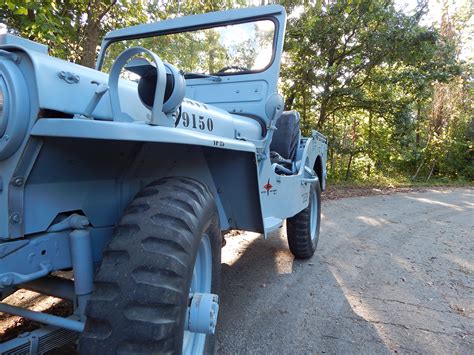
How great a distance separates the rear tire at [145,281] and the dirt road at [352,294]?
1175mm

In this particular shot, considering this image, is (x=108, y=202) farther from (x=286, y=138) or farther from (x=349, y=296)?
(x=286, y=138)

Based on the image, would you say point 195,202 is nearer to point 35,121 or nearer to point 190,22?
point 35,121

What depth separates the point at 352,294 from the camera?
10.6 feet

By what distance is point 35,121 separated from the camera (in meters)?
1.26

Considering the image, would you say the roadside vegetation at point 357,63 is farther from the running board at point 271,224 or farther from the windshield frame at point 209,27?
the running board at point 271,224

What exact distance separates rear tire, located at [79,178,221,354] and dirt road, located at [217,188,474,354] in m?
1.18

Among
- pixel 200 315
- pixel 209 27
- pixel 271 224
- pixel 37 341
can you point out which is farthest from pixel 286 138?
pixel 37 341

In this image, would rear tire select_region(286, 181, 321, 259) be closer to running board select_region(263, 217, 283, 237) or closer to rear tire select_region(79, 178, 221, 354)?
running board select_region(263, 217, 283, 237)

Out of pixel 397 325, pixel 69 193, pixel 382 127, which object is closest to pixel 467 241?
pixel 397 325

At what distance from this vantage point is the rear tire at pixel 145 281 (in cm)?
123

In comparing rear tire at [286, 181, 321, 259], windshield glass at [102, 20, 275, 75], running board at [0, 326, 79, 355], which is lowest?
rear tire at [286, 181, 321, 259]

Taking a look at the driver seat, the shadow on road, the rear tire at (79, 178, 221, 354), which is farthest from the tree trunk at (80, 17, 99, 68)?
the rear tire at (79, 178, 221, 354)

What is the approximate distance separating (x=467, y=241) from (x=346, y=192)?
5269mm

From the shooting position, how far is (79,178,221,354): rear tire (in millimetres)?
1227
